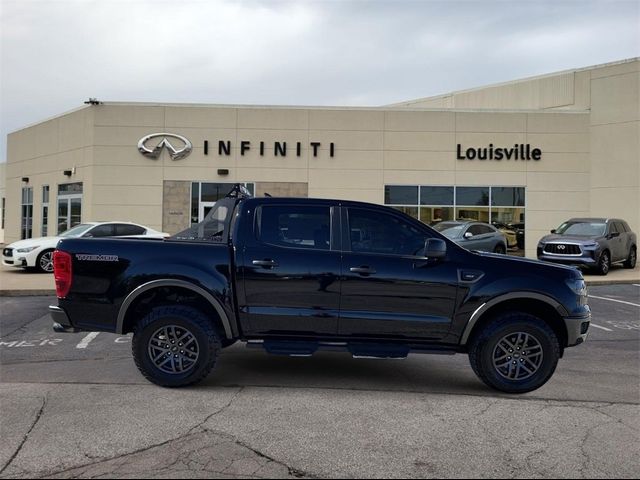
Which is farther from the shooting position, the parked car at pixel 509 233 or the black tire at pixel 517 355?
the parked car at pixel 509 233

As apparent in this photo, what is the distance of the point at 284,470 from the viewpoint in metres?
3.80

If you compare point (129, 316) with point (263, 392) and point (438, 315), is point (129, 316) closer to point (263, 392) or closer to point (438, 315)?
point (263, 392)

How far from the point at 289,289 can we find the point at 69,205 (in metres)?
22.9

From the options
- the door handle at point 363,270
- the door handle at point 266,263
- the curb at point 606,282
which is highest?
the door handle at point 266,263

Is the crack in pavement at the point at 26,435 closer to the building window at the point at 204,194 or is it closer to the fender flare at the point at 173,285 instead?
the fender flare at the point at 173,285

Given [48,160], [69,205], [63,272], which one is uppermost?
[48,160]

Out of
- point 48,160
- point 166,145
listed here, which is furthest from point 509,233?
point 48,160

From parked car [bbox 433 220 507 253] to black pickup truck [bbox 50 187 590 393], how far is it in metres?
11.9

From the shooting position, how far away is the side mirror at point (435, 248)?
5629 mm

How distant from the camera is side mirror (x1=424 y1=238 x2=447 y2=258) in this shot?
563 centimetres

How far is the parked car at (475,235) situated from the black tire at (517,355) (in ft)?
38.9

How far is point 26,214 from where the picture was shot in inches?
1196

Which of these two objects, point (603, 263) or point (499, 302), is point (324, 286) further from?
point (603, 263)

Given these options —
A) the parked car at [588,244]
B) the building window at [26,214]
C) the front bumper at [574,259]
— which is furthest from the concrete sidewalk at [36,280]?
the building window at [26,214]
